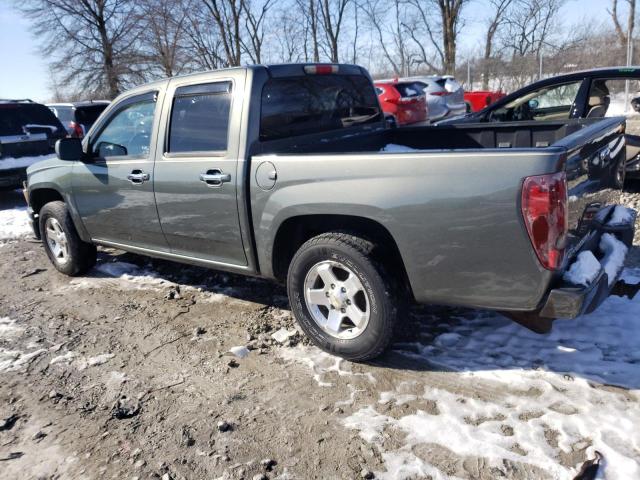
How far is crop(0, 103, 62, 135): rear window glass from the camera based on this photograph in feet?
30.4

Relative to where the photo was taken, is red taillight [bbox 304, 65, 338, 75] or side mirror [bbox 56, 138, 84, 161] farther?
side mirror [bbox 56, 138, 84, 161]

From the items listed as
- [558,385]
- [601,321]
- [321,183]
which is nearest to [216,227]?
[321,183]

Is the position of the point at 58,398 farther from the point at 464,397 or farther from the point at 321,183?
the point at 464,397

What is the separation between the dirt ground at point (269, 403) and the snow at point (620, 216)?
0.72m

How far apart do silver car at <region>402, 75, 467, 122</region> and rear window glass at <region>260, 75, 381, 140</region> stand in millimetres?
9715

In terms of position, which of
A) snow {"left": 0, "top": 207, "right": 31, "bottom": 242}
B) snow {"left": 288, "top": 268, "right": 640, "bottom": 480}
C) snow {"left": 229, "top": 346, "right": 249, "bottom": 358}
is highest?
snow {"left": 0, "top": 207, "right": 31, "bottom": 242}

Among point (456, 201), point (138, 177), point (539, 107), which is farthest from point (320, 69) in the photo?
point (539, 107)

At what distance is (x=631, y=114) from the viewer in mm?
16219

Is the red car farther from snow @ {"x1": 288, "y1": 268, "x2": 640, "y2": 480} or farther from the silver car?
snow @ {"x1": 288, "y1": 268, "x2": 640, "y2": 480}

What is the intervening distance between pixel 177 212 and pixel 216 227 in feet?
1.34

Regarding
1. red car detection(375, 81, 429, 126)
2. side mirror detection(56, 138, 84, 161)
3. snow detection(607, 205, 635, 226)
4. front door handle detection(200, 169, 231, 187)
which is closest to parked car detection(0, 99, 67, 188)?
side mirror detection(56, 138, 84, 161)

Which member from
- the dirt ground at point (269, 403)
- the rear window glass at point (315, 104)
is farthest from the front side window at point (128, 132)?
the dirt ground at point (269, 403)

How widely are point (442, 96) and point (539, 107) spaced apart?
7620mm

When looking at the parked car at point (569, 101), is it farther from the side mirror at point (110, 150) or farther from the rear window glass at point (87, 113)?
the rear window glass at point (87, 113)
